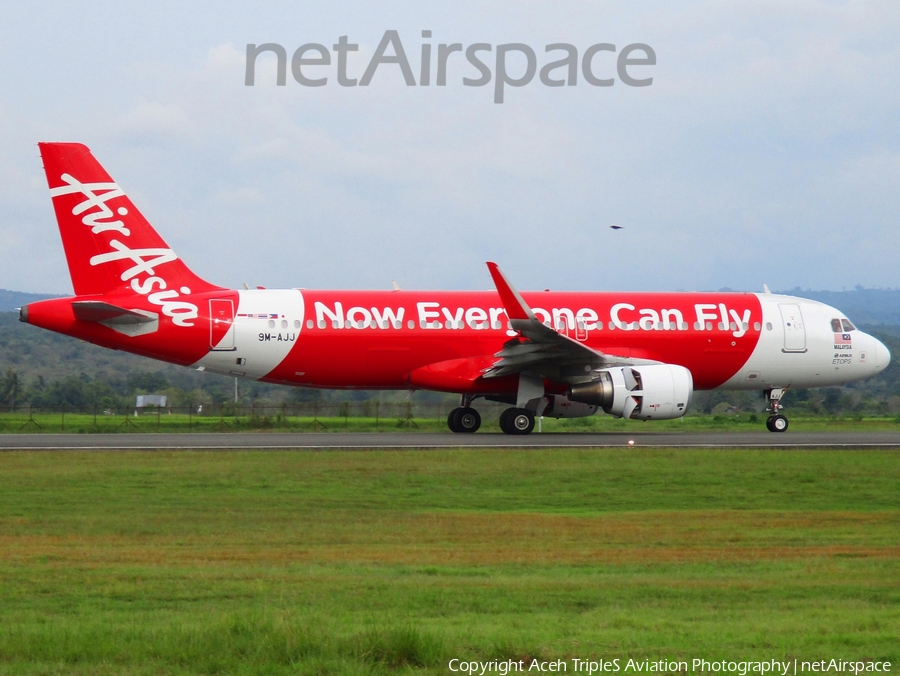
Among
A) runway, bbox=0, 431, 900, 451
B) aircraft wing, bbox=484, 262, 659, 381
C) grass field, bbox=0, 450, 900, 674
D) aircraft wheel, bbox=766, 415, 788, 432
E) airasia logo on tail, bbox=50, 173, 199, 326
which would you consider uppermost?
airasia logo on tail, bbox=50, 173, 199, 326

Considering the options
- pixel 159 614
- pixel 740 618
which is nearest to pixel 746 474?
pixel 740 618

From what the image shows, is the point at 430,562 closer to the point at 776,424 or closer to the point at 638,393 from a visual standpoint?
the point at 638,393

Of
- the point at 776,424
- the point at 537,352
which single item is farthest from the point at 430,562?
the point at 776,424

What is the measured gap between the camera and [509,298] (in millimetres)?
28078

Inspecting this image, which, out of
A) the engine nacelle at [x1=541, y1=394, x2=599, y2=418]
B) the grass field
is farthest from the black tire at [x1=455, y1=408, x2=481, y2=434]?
the grass field

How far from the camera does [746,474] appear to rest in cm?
2042

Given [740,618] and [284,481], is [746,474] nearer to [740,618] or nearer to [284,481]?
[284,481]

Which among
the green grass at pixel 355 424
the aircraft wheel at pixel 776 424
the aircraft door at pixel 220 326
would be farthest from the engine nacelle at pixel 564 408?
the aircraft door at pixel 220 326

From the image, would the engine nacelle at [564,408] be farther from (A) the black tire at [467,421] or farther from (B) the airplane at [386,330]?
(A) the black tire at [467,421]

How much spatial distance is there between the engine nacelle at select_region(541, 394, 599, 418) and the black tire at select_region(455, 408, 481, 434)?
2283 mm

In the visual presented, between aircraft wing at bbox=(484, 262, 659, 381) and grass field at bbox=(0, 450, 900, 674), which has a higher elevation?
aircraft wing at bbox=(484, 262, 659, 381)

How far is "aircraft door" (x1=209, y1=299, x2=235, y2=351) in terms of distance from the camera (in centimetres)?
2908
